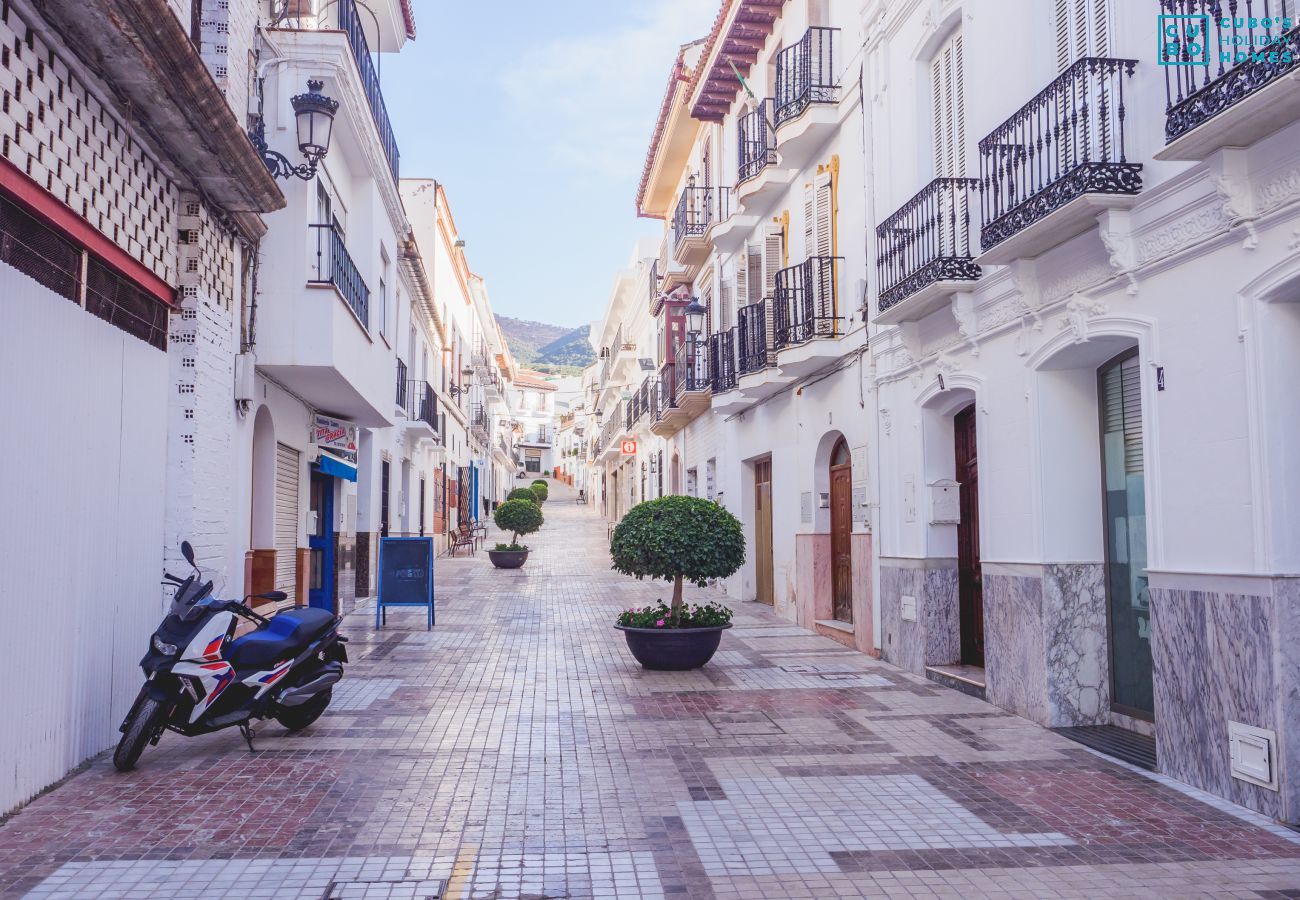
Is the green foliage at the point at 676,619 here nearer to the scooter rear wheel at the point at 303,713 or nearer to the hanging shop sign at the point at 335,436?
the scooter rear wheel at the point at 303,713

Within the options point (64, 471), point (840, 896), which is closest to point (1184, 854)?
point (840, 896)

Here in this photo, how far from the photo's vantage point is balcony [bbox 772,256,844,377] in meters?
13.2

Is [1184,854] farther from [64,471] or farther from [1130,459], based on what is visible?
[64,471]

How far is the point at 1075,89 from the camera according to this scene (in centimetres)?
716

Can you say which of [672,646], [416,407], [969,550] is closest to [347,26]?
[672,646]

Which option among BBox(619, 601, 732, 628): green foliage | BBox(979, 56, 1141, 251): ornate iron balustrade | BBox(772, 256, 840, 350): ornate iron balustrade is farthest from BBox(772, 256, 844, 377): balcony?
BBox(979, 56, 1141, 251): ornate iron balustrade

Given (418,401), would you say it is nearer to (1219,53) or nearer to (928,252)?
(928,252)

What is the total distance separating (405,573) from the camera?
47.6 feet

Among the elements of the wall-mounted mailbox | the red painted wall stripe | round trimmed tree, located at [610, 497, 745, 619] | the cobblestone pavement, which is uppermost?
the red painted wall stripe

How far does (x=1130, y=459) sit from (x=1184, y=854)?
3.53 meters

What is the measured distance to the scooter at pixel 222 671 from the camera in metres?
6.39

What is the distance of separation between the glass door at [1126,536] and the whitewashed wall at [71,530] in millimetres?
7109

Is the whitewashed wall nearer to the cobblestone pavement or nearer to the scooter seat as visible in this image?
the cobblestone pavement

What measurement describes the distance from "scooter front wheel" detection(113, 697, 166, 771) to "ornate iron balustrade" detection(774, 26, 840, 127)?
10420mm
